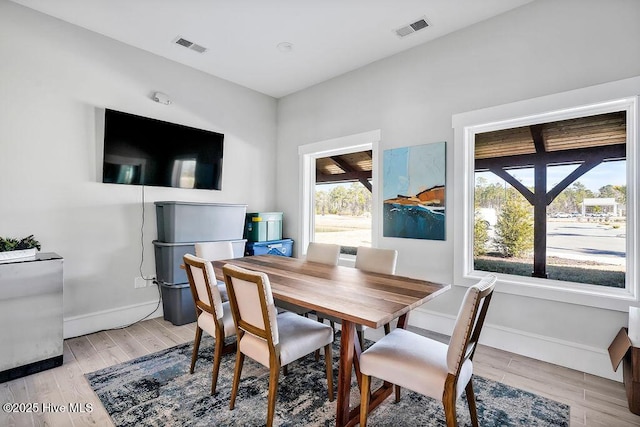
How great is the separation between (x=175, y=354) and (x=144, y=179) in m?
1.88

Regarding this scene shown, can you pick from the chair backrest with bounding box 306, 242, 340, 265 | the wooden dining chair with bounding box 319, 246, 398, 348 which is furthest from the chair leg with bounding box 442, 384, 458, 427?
the chair backrest with bounding box 306, 242, 340, 265

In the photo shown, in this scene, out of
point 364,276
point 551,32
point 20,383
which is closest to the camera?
point 20,383

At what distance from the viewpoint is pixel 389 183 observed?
344cm

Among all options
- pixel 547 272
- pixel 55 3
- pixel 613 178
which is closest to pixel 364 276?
pixel 547 272

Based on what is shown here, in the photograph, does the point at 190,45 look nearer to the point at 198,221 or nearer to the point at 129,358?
the point at 198,221

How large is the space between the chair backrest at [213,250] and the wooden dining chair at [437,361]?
1.90 meters

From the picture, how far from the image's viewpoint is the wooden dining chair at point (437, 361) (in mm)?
1398

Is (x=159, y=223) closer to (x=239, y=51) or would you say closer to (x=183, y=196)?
(x=183, y=196)

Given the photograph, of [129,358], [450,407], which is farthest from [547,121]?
[129,358]

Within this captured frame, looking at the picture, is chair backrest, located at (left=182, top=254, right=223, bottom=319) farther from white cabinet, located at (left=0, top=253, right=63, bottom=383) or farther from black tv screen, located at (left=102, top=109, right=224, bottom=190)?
black tv screen, located at (left=102, top=109, right=224, bottom=190)

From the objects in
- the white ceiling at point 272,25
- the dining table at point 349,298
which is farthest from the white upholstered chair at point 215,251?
the white ceiling at point 272,25

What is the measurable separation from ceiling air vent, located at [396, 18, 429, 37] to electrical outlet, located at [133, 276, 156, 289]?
3.71 meters

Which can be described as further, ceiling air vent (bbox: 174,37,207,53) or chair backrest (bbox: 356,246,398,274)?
ceiling air vent (bbox: 174,37,207,53)

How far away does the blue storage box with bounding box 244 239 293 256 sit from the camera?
4035 mm
